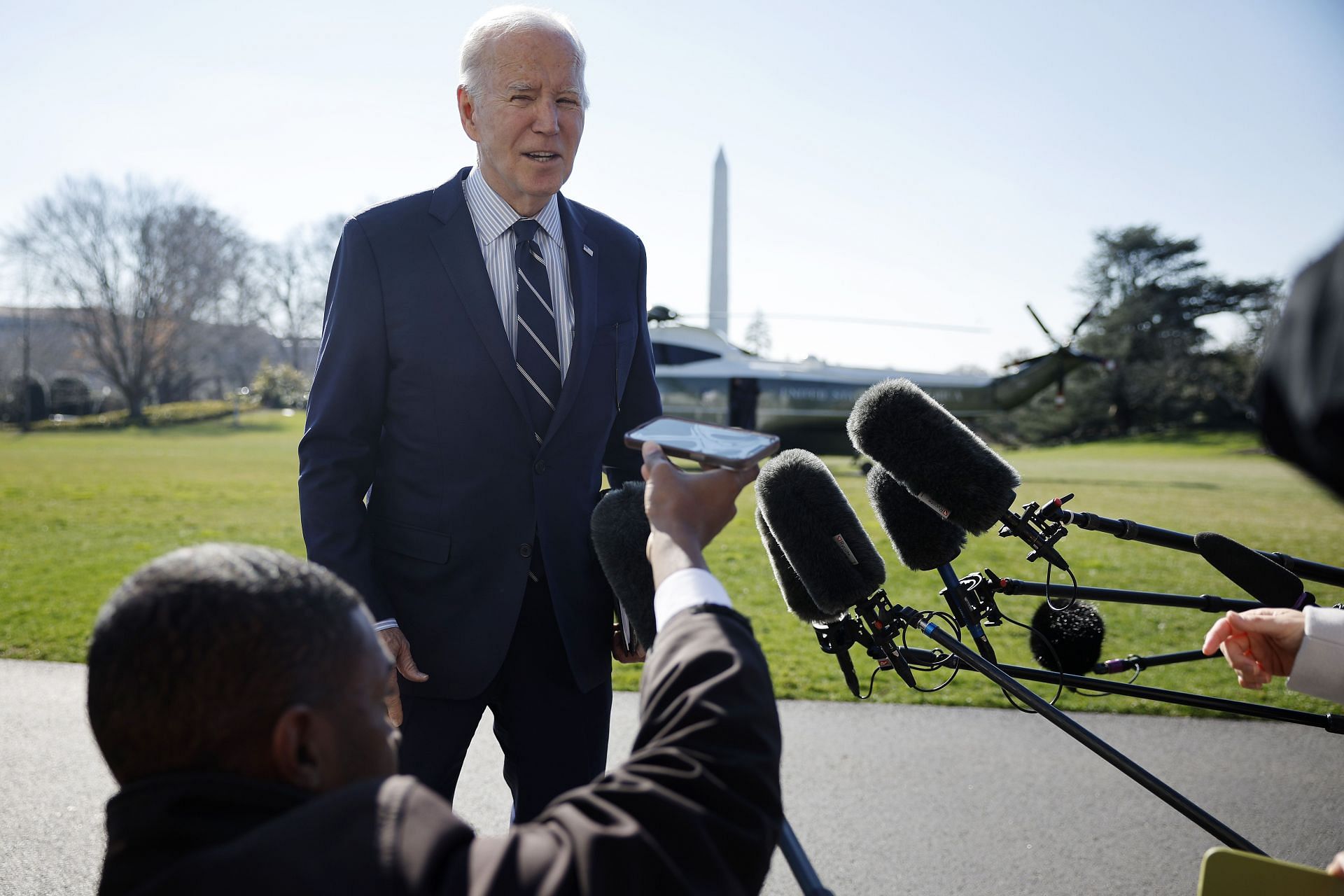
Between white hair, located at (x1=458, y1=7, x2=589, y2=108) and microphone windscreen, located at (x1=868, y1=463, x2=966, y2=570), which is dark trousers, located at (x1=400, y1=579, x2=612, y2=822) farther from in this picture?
white hair, located at (x1=458, y1=7, x2=589, y2=108)

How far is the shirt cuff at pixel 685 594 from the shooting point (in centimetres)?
120

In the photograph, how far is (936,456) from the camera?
189 cm

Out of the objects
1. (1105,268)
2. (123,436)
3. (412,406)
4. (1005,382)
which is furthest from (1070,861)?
(1105,268)

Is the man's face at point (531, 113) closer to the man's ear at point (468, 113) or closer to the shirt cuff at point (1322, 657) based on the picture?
the man's ear at point (468, 113)

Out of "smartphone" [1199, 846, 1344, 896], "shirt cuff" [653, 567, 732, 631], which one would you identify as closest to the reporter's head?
"shirt cuff" [653, 567, 732, 631]

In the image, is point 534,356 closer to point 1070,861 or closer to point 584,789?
point 584,789

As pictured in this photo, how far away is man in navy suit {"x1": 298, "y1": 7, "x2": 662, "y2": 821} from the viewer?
6.55 feet

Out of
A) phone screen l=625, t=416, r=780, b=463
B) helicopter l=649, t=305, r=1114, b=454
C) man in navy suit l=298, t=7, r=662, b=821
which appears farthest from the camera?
helicopter l=649, t=305, r=1114, b=454

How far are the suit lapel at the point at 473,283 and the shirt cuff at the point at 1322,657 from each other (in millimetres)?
1665

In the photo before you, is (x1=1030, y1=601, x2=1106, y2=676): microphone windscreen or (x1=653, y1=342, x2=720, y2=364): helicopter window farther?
(x1=653, y1=342, x2=720, y2=364): helicopter window

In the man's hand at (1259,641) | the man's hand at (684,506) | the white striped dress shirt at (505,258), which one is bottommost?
the man's hand at (1259,641)

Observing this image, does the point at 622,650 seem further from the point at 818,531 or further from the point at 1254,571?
the point at 1254,571

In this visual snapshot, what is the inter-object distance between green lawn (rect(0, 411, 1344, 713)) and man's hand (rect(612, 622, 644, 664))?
53.7 inches

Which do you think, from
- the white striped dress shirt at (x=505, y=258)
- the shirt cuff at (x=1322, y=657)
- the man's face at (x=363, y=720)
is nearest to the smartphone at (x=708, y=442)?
the man's face at (x=363, y=720)
